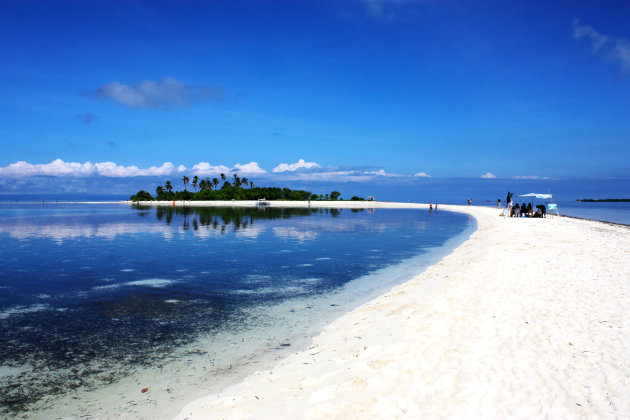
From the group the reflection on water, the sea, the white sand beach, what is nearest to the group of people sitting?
the sea

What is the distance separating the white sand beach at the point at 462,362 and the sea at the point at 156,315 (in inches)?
39.7

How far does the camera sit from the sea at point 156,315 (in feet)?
21.7

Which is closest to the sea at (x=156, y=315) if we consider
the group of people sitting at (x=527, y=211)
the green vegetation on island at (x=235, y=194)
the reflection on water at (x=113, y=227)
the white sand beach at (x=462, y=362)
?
the white sand beach at (x=462, y=362)

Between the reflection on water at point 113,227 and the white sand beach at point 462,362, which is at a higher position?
the white sand beach at point 462,362

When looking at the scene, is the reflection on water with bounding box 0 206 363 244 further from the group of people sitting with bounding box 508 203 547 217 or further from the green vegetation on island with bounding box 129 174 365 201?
the green vegetation on island with bounding box 129 174 365 201

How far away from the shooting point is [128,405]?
6117 millimetres

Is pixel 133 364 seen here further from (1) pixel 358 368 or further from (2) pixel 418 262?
(2) pixel 418 262

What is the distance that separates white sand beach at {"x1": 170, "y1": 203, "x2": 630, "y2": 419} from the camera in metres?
5.23

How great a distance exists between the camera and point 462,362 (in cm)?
646

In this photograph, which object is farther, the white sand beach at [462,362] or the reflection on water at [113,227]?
the reflection on water at [113,227]

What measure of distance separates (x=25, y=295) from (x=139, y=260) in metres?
7.05

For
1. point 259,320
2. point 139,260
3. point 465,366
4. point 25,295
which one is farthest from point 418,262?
point 25,295

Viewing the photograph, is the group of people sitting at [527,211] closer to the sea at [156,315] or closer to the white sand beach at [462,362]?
the sea at [156,315]

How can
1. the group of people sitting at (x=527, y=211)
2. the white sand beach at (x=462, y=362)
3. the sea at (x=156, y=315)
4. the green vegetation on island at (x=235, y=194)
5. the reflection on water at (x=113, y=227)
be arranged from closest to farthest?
the white sand beach at (x=462, y=362) < the sea at (x=156, y=315) < the reflection on water at (x=113, y=227) < the group of people sitting at (x=527, y=211) < the green vegetation on island at (x=235, y=194)
